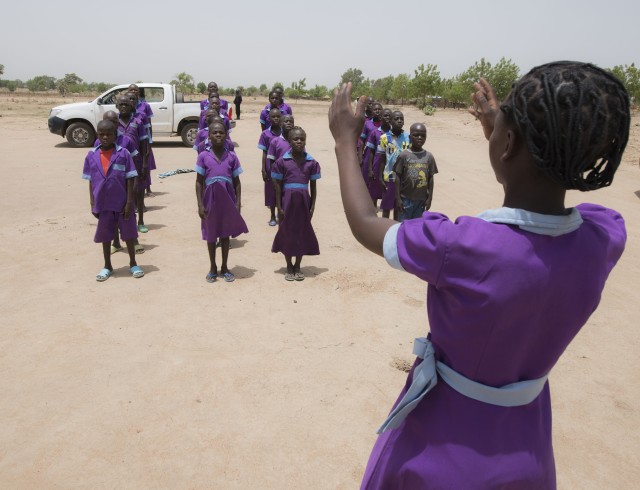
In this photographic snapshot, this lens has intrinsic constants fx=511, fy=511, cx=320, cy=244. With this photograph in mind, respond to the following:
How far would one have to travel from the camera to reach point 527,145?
1.09 m

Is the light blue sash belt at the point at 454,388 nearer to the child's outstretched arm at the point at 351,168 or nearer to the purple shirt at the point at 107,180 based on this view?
the child's outstretched arm at the point at 351,168

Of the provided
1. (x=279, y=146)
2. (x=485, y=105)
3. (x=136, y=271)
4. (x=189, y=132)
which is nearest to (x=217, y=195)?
(x=136, y=271)

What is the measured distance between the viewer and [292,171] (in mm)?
5500

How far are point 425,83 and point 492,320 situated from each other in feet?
158

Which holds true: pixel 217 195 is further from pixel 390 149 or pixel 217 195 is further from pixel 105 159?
pixel 390 149

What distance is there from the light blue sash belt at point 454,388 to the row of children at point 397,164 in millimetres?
2846

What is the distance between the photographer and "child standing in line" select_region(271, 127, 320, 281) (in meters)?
5.51

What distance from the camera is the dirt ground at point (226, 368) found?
2.90 m

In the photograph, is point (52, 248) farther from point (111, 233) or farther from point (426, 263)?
point (426, 263)

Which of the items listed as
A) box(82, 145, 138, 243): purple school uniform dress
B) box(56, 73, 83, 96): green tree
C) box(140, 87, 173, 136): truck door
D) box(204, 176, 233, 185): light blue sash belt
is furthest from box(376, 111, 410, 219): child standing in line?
box(56, 73, 83, 96): green tree

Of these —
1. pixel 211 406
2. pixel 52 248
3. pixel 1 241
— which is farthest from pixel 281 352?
pixel 1 241

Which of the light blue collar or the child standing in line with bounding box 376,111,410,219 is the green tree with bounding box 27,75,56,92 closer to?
the child standing in line with bounding box 376,111,410,219

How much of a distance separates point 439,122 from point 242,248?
73.2ft

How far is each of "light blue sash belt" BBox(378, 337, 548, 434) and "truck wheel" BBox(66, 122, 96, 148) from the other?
15337mm
